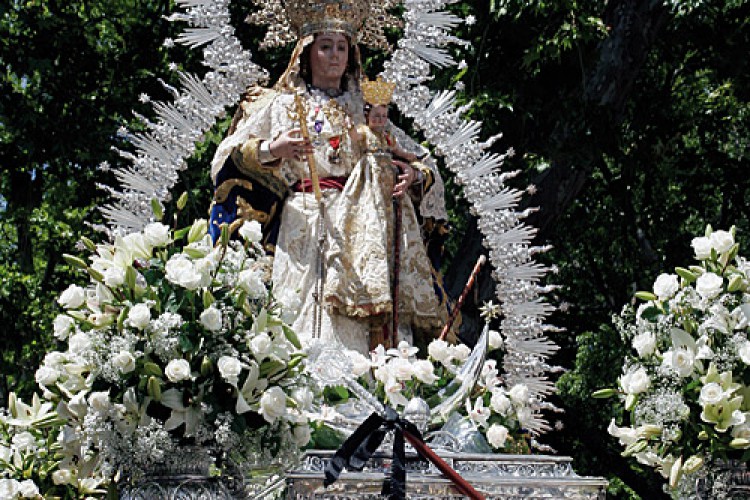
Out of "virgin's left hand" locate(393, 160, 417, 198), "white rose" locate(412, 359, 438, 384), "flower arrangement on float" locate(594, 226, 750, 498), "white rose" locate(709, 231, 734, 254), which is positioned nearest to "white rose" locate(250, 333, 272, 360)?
"white rose" locate(412, 359, 438, 384)

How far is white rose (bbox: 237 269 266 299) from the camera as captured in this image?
5730 millimetres

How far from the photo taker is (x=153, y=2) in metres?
15.2

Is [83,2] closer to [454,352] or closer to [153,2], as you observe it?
[153,2]

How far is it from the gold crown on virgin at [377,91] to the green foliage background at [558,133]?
2647 mm

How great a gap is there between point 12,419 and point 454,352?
2096 millimetres

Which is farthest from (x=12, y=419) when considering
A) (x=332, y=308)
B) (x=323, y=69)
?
(x=323, y=69)

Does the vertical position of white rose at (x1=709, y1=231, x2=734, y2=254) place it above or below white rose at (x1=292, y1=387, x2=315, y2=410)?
above

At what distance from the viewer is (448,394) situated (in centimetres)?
665

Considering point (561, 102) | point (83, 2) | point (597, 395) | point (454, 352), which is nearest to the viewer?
point (597, 395)

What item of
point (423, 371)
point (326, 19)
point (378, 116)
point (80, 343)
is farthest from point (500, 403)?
point (326, 19)

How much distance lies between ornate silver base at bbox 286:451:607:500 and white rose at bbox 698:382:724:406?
→ 0.64 m

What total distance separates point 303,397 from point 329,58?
340 cm

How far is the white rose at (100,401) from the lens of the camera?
5504mm

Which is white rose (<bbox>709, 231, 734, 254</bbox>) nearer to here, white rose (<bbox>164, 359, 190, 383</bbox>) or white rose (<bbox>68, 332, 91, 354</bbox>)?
white rose (<bbox>164, 359, 190, 383</bbox>)
